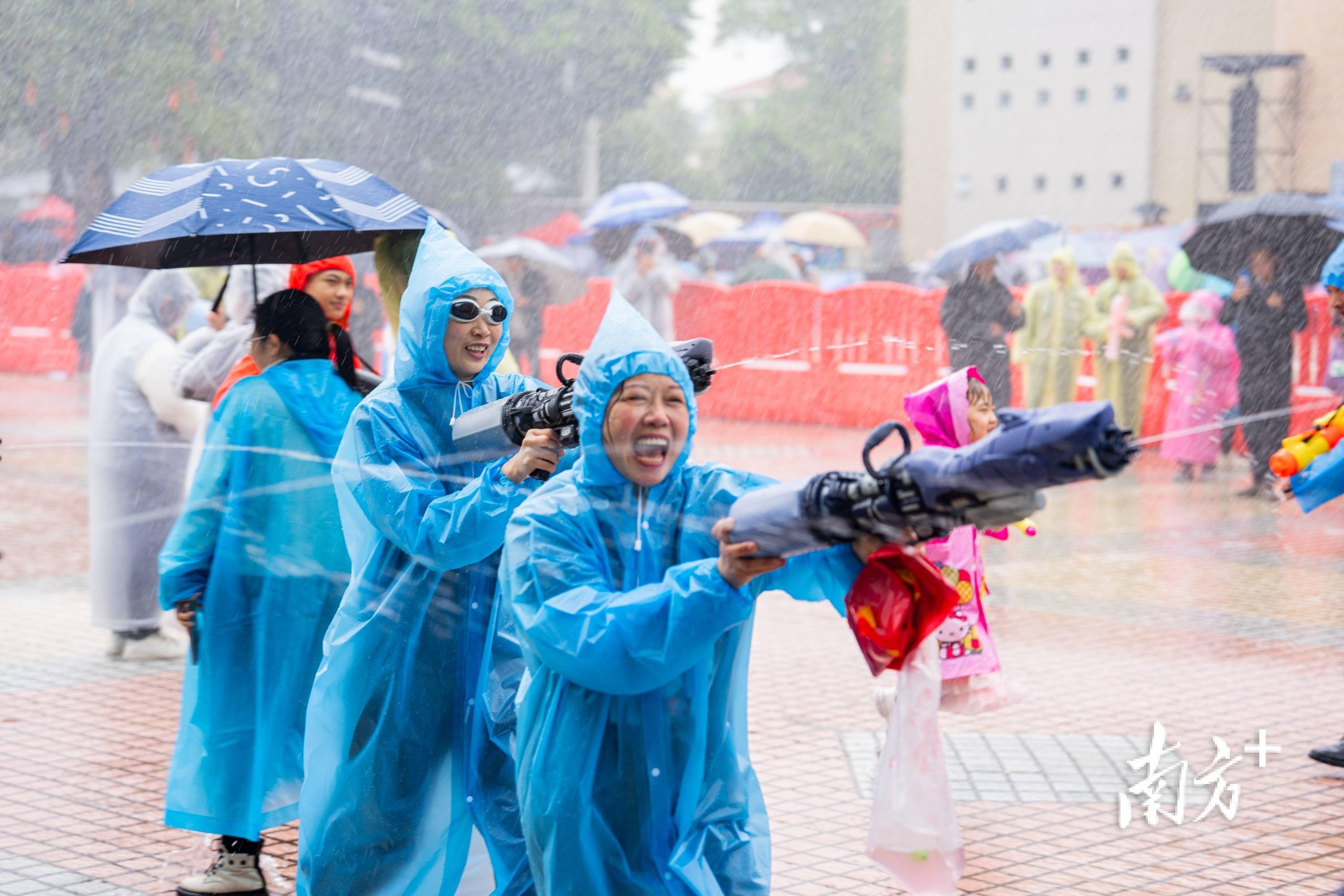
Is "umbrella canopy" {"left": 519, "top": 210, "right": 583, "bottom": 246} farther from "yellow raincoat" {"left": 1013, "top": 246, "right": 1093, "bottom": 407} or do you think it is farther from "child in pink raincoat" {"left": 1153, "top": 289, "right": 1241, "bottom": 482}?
"child in pink raincoat" {"left": 1153, "top": 289, "right": 1241, "bottom": 482}

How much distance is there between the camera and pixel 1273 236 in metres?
14.0

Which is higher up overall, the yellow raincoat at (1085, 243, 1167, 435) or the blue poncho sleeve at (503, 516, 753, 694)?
the yellow raincoat at (1085, 243, 1167, 435)

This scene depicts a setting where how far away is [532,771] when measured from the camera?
2756 millimetres

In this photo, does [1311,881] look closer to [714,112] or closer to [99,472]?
[99,472]

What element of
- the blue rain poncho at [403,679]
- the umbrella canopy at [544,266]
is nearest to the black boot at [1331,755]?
the blue rain poncho at [403,679]

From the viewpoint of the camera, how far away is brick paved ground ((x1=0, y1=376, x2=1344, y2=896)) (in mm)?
4504

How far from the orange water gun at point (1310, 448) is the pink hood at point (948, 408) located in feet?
3.81

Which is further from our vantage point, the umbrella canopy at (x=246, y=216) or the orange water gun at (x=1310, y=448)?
the orange water gun at (x=1310, y=448)

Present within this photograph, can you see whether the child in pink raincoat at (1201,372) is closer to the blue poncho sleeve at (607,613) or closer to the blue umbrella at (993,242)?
the blue umbrella at (993,242)

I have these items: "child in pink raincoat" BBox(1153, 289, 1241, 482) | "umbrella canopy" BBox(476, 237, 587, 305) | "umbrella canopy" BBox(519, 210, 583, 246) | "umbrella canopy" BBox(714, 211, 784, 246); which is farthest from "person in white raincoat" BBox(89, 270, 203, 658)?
"umbrella canopy" BBox(714, 211, 784, 246)

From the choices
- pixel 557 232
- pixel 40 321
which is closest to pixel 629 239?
pixel 557 232

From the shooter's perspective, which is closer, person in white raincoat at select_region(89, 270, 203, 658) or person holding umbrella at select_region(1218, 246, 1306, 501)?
person in white raincoat at select_region(89, 270, 203, 658)

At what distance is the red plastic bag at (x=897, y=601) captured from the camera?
8.03ft

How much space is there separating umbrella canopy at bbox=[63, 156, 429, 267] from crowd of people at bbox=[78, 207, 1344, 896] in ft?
0.72
